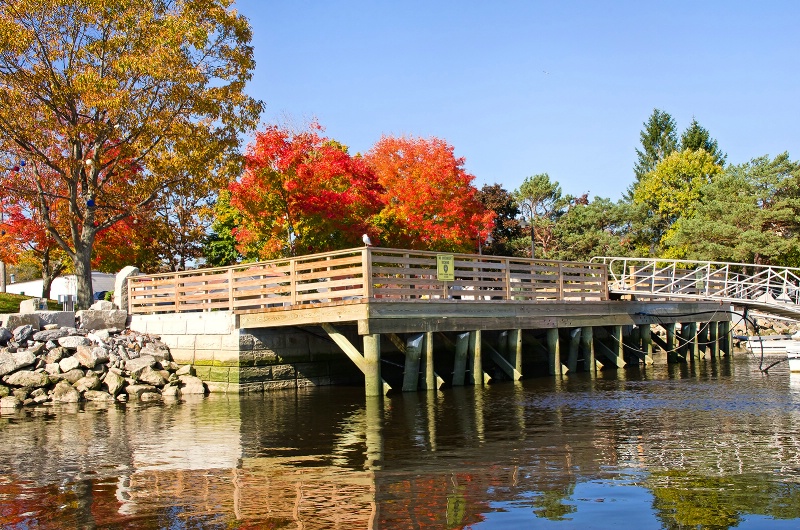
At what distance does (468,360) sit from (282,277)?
18.6 ft

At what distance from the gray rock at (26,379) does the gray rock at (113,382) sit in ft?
4.16

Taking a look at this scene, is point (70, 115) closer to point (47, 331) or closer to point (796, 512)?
point (47, 331)

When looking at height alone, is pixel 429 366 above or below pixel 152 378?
above

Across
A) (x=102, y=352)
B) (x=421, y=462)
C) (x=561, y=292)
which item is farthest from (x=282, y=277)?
(x=421, y=462)

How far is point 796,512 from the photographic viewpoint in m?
7.19

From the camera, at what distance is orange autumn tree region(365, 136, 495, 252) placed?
1437 inches

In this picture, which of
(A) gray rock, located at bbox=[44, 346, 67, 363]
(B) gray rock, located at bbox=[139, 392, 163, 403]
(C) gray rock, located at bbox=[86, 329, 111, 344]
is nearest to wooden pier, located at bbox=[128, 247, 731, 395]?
(C) gray rock, located at bbox=[86, 329, 111, 344]

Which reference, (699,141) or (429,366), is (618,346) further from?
(699,141)

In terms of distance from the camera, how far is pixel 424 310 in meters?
18.4

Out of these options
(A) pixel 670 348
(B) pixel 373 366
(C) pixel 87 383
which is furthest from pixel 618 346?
(C) pixel 87 383

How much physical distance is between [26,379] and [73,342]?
1487 millimetres

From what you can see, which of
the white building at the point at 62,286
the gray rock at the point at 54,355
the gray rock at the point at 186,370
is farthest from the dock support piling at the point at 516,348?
the white building at the point at 62,286

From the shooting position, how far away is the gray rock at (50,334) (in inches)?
780

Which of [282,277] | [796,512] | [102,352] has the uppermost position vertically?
[282,277]
